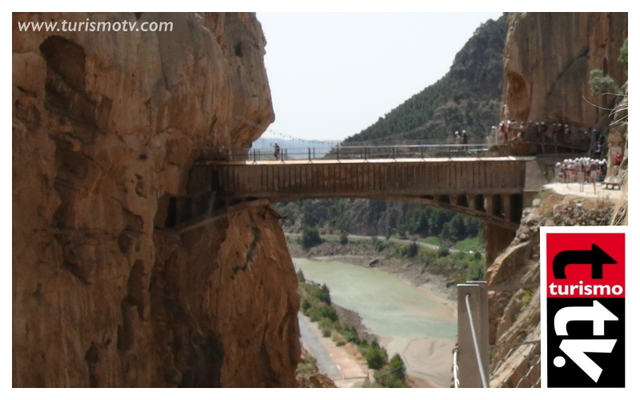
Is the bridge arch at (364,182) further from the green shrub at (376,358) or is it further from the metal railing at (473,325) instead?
the green shrub at (376,358)

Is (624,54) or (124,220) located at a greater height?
(624,54)

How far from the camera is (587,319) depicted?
385 inches

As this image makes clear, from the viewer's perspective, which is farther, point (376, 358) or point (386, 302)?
point (386, 302)

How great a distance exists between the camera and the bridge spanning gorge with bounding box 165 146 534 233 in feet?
84.6

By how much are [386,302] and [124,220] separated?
41.1 m

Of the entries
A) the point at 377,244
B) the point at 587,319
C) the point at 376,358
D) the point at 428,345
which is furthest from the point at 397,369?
the point at 377,244

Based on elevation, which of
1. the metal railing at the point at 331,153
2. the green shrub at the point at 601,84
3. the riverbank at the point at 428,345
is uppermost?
the green shrub at the point at 601,84

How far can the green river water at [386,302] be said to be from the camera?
174ft

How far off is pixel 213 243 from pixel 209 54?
6070mm

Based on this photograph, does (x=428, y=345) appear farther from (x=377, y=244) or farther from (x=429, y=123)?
(x=429, y=123)

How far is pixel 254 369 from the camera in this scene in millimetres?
30812

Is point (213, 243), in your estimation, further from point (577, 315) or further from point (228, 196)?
point (577, 315)

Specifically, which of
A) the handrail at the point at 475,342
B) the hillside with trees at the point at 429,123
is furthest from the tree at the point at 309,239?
the handrail at the point at 475,342

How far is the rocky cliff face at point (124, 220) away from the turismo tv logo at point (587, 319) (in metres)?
12.4
